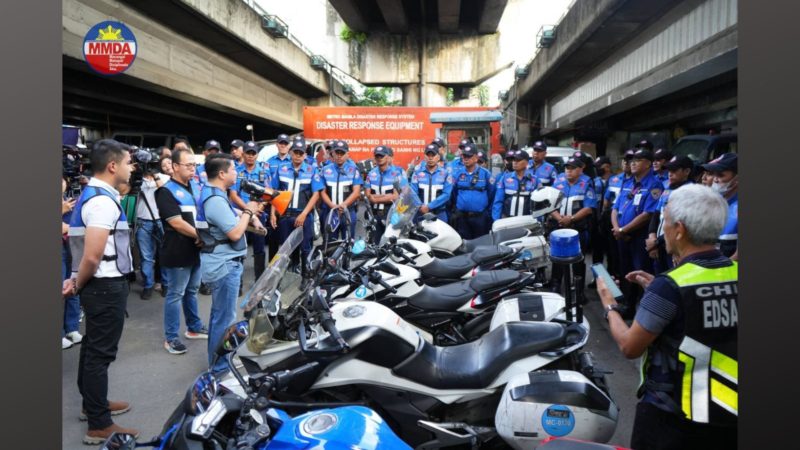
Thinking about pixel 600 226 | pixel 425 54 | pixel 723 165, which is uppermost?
pixel 425 54

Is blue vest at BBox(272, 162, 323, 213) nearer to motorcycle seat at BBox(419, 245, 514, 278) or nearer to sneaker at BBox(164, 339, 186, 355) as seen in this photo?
sneaker at BBox(164, 339, 186, 355)

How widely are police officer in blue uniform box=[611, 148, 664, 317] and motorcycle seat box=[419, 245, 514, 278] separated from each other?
1.67 meters

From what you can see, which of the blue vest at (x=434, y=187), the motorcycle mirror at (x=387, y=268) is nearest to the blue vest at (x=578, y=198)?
the blue vest at (x=434, y=187)

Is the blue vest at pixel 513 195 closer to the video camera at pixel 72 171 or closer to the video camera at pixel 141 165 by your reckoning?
the video camera at pixel 141 165

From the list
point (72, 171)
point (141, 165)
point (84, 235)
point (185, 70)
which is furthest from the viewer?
point (185, 70)

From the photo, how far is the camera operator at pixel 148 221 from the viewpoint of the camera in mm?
6176

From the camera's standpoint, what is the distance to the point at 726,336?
1857mm

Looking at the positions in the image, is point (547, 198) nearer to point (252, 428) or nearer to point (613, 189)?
point (613, 189)

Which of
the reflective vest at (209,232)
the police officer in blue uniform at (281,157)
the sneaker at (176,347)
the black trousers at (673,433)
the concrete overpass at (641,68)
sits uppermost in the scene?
the concrete overpass at (641,68)

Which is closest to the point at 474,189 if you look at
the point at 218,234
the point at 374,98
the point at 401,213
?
the point at 401,213

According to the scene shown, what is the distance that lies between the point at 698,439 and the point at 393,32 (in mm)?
21828

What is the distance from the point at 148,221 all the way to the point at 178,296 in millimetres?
1928

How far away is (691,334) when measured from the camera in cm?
188

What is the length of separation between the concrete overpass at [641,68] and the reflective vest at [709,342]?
5.59 m
